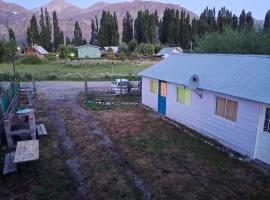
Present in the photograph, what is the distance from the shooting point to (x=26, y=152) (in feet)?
28.4

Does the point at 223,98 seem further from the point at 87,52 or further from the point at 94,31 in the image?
the point at 94,31

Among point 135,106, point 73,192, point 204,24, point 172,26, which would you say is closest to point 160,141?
point 73,192

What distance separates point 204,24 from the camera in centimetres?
7862

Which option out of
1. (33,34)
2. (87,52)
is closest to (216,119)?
(87,52)

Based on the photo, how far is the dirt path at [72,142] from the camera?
7.95 m

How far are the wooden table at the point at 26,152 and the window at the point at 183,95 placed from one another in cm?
758

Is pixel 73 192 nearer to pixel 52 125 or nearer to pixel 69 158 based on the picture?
pixel 69 158

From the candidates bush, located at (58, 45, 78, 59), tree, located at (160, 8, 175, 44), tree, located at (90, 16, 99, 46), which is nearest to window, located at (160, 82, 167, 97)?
bush, located at (58, 45, 78, 59)

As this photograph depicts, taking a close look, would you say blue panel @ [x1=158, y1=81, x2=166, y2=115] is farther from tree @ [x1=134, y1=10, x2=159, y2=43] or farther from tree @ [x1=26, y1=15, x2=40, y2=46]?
tree @ [x1=26, y1=15, x2=40, y2=46]

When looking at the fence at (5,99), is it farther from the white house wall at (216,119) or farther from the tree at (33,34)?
the tree at (33,34)

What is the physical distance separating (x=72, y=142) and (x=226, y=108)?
22.4 feet

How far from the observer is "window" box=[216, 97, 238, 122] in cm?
1014

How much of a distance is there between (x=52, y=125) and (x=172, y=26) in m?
78.4

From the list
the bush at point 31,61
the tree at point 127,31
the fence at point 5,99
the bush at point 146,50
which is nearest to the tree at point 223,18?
the bush at point 146,50
